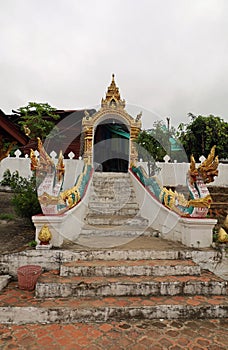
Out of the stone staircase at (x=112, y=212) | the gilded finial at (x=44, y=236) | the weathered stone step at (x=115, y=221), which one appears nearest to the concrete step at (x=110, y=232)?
the stone staircase at (x=112, y=212)

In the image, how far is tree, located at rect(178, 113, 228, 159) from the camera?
1738 cm

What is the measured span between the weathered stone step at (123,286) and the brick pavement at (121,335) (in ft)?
1.54

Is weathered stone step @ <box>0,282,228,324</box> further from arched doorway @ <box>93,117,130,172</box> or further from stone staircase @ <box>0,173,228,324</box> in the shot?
arched doorway @ <box>93,117,130,172</box>

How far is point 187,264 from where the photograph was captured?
14.2 feet

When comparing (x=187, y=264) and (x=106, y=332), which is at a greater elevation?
(x=187, y=264)

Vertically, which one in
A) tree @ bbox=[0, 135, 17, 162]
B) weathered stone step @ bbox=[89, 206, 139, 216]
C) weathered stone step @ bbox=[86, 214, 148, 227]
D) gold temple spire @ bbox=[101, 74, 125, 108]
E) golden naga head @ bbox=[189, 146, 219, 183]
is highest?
gold temple spire @ bbox=[101, 74, 125, 108]

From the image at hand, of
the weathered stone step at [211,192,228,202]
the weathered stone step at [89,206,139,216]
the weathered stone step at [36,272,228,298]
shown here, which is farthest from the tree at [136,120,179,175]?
the weathered stone step at [36,272,228,298]

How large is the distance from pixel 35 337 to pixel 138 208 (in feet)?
18.2

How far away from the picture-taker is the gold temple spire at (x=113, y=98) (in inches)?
476

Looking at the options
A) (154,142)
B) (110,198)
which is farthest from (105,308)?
(154,142)

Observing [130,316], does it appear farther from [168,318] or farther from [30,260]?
[30,260]

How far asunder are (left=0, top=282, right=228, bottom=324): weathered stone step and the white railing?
848 cm

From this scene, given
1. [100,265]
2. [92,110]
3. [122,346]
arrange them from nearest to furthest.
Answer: [122,346]
[100,265]
[92,110]

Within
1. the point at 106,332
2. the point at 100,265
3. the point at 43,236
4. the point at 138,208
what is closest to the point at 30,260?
the point at 43,236
